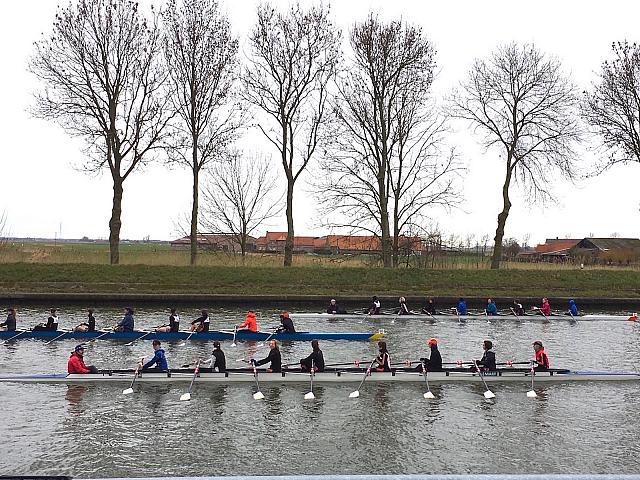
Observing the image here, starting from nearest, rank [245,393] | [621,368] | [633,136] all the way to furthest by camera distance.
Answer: [245,393] → [621,368] → [633,136]

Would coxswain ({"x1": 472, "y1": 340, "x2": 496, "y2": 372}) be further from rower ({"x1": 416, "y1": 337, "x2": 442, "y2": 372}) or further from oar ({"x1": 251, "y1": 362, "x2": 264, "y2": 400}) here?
oar ({"x1": 251, "y1": 362, "x2": 264, "y2": 400})

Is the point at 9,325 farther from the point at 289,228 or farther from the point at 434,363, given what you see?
the point at 289,228

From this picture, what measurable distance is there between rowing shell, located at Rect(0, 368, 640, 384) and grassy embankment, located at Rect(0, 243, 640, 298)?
2037 centimetres

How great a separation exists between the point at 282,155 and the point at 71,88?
623 inches

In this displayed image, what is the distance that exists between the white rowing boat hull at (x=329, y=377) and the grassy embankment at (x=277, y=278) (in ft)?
66.8

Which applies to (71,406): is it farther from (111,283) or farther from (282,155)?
(282,155)

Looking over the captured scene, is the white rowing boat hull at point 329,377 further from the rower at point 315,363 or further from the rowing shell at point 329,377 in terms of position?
the rower at point 315,363

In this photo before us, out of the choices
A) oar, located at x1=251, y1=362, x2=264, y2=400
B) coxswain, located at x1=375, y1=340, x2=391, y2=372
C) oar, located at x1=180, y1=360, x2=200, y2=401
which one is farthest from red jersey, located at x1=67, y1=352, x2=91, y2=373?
coxswain, located at x1=375, y1=340, x2=391, y2=372

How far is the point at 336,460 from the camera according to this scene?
11.9 meters

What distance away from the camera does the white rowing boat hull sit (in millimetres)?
17766

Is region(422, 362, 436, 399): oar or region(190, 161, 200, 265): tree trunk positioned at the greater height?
region(190, 161, 200, 265): tree trunk

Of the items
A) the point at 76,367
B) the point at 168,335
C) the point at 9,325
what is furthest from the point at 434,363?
the point at 9,325

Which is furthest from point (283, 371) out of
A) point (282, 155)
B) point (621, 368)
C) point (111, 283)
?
point (282, 155)

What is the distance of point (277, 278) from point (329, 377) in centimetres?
2372
